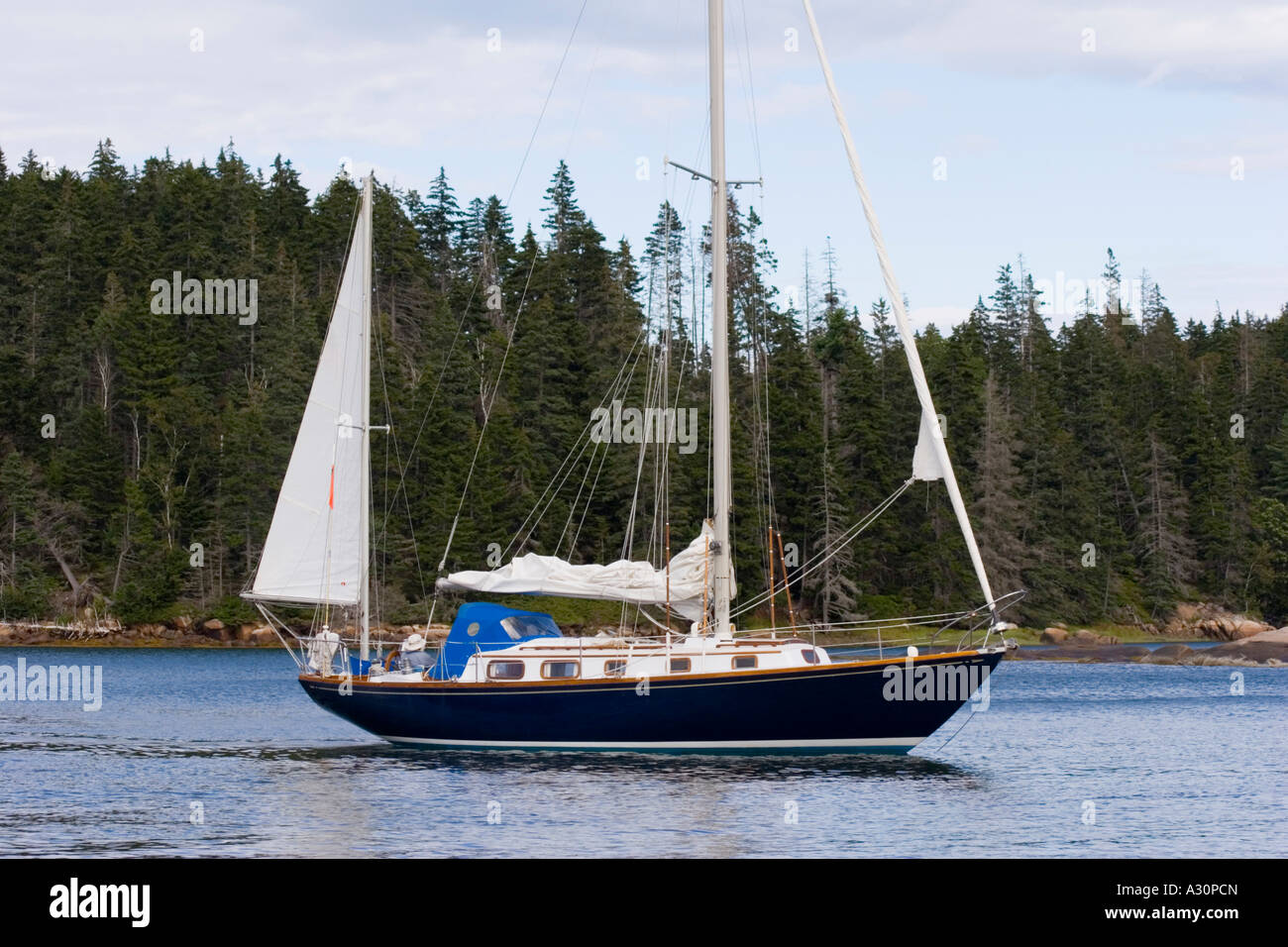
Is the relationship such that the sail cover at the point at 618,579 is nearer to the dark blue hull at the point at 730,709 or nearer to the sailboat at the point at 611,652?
the sailboat at the point at 611,652

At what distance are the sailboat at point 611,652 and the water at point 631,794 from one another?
2.93ft

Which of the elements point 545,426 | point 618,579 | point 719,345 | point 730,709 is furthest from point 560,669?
point 545,426

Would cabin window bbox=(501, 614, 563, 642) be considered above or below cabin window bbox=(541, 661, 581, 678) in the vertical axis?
above

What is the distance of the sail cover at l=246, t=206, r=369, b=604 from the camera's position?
119ft

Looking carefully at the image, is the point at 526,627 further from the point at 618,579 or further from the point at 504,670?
the point at 618,579

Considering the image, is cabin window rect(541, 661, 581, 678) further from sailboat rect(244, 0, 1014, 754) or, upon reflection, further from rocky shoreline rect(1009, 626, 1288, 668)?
rocky shoreline rect(1009, 626, 1288, 668)

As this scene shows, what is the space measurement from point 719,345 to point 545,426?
67782mm

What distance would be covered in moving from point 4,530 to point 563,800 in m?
80.3

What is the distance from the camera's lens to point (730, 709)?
3188cm

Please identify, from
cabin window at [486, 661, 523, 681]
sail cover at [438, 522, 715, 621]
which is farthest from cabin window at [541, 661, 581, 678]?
sail cover at [438, 522, 715, 621]

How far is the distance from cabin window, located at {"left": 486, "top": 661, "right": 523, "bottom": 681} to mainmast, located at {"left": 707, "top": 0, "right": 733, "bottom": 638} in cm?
469

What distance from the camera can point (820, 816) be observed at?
87.9ft
